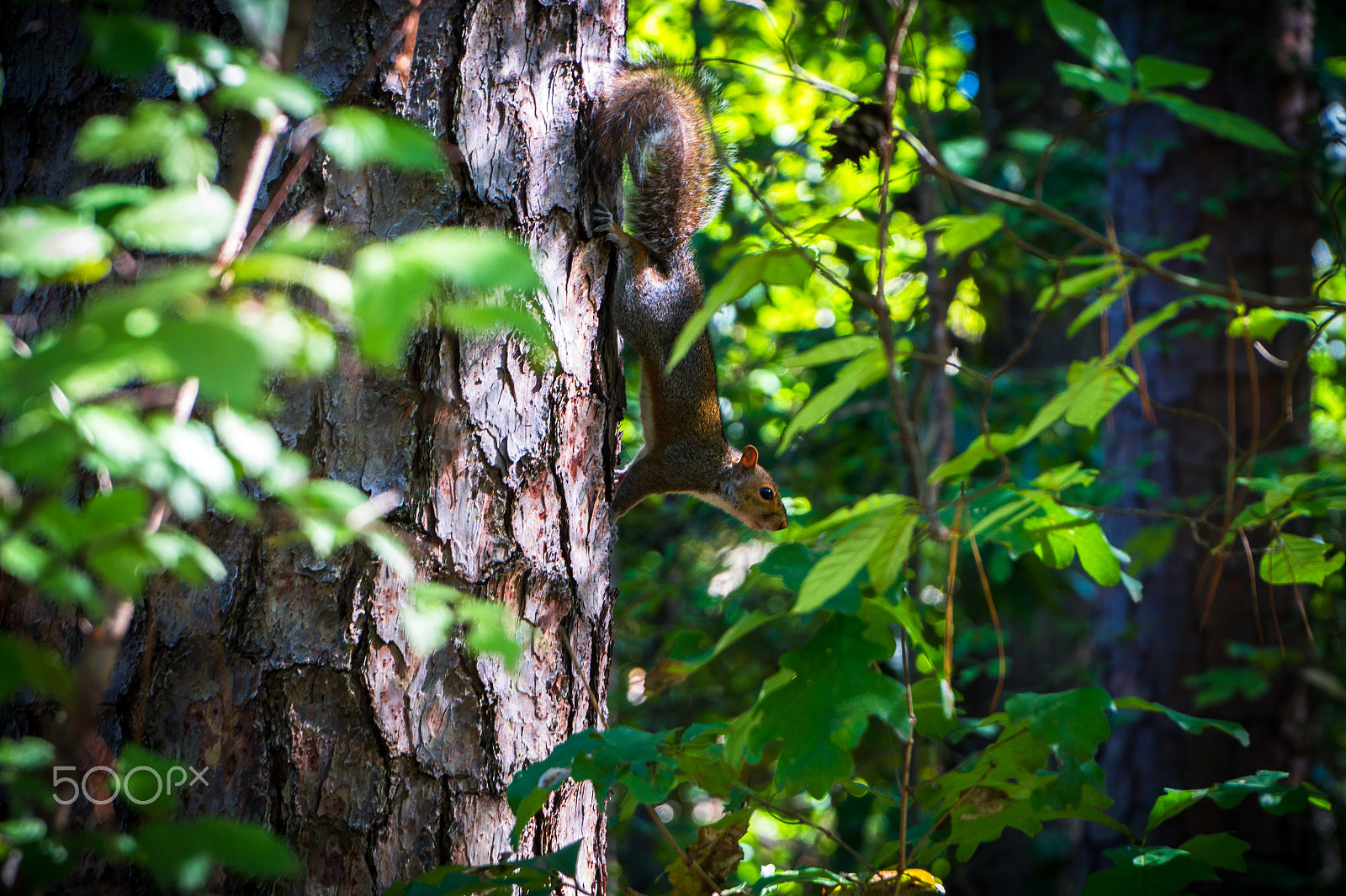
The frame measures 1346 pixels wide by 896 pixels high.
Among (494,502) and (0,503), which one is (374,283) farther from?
(494,502)

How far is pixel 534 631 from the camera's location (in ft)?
3.26

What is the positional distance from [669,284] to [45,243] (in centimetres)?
156

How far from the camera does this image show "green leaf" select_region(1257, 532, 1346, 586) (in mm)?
1026

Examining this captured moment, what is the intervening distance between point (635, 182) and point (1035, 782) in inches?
48.6

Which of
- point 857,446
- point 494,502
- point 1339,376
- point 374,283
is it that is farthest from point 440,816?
point 1339,376

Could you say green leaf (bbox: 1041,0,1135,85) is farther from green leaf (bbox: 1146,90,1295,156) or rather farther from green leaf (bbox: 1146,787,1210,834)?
green leaf (bbox: 1146,787,1210,834)

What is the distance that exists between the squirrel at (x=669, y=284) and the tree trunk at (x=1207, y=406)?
1.41 metres

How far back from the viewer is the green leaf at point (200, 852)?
0.41 m

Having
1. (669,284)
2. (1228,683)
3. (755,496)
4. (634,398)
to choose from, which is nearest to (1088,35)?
(669,284)

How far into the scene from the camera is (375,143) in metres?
0.43

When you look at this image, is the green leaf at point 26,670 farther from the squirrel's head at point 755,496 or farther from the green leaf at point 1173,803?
the squirrel's head at point 755,496

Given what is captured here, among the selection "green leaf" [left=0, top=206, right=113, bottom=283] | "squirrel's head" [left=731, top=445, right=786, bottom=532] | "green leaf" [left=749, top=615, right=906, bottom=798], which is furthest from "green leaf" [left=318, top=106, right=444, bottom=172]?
"squirrel's head" [left=731, top=445, right=786, bottom=532]

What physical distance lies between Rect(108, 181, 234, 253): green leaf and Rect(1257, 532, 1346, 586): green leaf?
112 cm

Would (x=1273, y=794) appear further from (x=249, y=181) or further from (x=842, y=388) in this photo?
(x=249, y=181)
